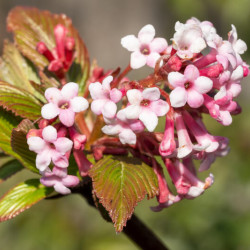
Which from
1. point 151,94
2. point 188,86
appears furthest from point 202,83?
point 151,94

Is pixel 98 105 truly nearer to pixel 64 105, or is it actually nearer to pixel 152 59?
pixel 64 105

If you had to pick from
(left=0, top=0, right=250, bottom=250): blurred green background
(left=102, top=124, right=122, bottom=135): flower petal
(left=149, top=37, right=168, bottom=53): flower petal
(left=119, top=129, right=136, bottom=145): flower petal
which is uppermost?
(left=149, top=37, right=168, bottom=53): flower petal

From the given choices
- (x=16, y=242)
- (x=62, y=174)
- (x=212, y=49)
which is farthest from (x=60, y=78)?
(x=16, y=242)

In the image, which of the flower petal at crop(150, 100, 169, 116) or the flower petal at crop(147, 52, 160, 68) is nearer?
the flower petal at crop(150, 100, 169, 116)

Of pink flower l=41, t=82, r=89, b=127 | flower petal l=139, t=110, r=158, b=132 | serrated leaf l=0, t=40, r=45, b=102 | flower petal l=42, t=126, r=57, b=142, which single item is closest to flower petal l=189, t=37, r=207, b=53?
flower petal l=139, t=110, r=158, b=132

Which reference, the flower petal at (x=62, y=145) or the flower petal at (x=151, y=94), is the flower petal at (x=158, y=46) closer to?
the flower petal at (x=151, y=94)

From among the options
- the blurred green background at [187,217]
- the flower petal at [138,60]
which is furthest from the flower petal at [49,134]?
the blurred green background at [187,217]

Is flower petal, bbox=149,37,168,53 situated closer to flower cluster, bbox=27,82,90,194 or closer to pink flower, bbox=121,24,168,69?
pink flower, bbox=121,24,168,69
